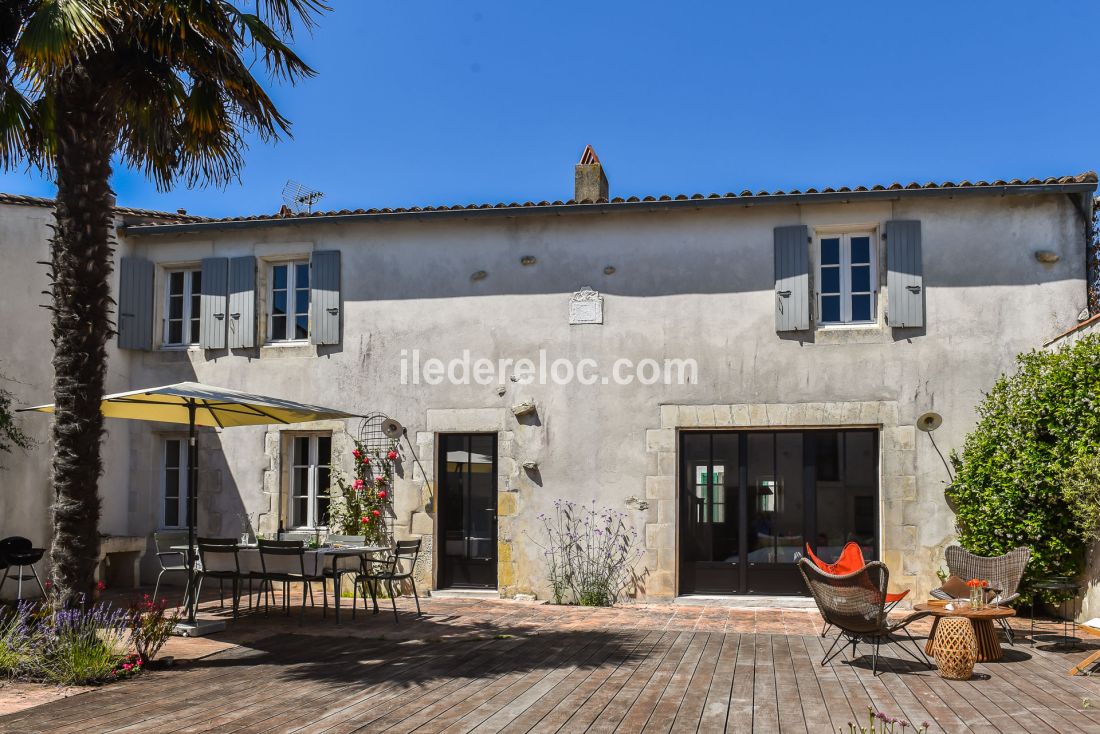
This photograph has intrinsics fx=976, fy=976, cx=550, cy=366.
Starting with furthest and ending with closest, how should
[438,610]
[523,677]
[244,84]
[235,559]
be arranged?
[438,610] → [235,559] → [244,84] → [523,677]

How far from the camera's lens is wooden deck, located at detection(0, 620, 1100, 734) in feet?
17.7

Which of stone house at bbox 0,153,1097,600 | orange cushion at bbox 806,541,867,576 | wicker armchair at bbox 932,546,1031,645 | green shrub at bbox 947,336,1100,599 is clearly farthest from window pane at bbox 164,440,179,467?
green shrub at bbox 947,336,1100,599

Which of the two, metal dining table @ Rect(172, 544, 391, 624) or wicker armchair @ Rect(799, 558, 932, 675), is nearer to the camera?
wicker armchair @ Rect(799, 558, 932, 675)

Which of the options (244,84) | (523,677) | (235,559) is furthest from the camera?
(235,559)

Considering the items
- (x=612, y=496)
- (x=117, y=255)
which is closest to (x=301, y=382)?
(x=117, y=255)

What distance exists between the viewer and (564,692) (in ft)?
20.2

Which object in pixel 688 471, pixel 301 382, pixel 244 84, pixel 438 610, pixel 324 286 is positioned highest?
pixel 244 84

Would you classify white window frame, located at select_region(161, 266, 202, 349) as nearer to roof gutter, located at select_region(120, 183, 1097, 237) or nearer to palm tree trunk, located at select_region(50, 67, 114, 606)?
roof gutter, located at select_region(120, 183, 1097, 237)

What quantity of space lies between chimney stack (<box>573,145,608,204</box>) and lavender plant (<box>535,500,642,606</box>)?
3.60m

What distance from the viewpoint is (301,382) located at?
37.5 ft

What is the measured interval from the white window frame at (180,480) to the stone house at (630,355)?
0.40ft

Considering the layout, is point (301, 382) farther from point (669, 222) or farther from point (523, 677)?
point (523, 677)

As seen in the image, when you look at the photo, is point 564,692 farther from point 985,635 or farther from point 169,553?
point 169,553

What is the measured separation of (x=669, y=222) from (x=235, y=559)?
561 centimetres
